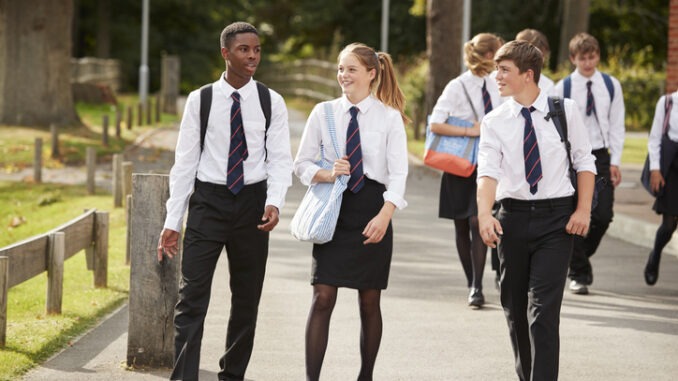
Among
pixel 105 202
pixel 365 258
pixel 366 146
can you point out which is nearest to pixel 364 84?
pixel 366 146

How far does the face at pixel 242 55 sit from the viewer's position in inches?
242

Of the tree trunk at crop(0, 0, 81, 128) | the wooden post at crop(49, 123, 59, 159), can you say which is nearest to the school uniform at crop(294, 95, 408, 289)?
the wooden post at crop(49, 123, 59, 159)

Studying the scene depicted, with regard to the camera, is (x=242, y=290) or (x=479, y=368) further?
(x=479, y=368)

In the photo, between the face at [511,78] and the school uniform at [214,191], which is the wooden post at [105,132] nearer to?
the school uniform at [214,191]

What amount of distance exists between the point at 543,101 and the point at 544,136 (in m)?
0.16

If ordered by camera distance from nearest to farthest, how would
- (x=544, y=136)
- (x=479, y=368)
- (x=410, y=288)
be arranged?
(x=544, y=136) < (x=479, y=368) < (x=410, y=288)

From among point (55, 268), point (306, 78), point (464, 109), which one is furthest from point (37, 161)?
point (306, 78)

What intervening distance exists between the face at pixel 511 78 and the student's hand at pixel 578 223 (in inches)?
24.6

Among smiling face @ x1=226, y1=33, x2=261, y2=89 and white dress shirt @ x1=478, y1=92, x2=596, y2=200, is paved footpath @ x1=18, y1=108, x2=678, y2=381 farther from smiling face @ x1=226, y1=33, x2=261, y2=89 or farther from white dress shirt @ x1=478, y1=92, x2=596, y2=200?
smiling face @ x1=226, y1=33, x2=261, y2=89

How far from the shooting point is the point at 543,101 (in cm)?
611

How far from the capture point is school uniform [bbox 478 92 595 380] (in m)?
6.04

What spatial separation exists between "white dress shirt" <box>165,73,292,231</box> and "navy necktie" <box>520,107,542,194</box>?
113 centimetres

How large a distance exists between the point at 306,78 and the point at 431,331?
3657cm

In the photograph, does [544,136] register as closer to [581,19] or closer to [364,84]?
[364,84]
